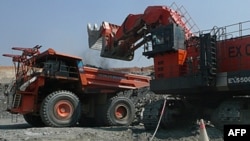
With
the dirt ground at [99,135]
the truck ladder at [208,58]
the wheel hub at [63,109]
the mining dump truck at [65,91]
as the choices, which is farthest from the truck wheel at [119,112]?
the truck ladder at [208,58]

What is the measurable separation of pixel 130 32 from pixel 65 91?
12.3 ft

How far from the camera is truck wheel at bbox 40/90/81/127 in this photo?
49.8 ft

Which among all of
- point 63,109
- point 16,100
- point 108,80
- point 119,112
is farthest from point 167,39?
point 16,100

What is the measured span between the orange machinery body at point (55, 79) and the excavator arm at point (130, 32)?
1144mm

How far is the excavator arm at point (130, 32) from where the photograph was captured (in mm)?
15555

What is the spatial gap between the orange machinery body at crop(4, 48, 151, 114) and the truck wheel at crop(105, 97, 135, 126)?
1.69 ft

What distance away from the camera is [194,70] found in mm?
13266

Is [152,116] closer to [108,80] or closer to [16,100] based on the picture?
[108,80]

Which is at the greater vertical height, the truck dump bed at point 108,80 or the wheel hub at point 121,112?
the truck dump bed at point 108,80

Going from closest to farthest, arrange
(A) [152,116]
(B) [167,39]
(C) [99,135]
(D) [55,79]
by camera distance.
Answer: (C) [99,135], (B) [167,39], (A) [152,116], (D) [55,79]

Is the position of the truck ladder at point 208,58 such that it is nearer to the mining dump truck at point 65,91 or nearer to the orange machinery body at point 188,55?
the orange machinery body at point 188,55

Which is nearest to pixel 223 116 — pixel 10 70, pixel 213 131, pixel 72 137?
pixel 213 131

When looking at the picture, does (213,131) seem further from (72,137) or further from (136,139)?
(72,137)

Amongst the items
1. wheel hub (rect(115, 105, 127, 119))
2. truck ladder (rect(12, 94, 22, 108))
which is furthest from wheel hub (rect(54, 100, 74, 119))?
wheel hub (rect(115, 105, 127, 119))
